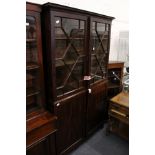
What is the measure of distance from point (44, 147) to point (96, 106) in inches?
41.3

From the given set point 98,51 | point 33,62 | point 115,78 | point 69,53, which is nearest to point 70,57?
point 69,53

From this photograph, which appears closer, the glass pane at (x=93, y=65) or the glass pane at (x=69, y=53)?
the glass pane at (x=69, y=53)

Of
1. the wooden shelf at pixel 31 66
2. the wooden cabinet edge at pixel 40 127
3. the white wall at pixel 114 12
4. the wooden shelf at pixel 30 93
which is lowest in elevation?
the wooden cabinet edge at pixel 40 127

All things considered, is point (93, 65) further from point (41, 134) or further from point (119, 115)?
point (41, 134)

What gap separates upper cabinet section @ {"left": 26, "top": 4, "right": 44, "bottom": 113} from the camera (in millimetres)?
1398

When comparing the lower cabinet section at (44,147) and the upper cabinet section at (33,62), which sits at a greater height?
the upper cabinet section at (33,62)

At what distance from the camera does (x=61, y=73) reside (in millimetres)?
1774

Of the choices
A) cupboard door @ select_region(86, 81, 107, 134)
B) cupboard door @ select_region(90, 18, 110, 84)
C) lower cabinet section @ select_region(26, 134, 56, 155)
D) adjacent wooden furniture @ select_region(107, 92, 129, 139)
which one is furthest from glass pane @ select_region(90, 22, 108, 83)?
lower cabinet section @ select_region(26, 134, 56, 155)

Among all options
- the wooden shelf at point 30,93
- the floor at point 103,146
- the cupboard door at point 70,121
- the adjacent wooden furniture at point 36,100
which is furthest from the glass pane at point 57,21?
the floor at point 103,146

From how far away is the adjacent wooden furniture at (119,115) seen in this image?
219cm

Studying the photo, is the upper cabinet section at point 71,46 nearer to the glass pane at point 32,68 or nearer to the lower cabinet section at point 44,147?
the glass pane at point 32,68

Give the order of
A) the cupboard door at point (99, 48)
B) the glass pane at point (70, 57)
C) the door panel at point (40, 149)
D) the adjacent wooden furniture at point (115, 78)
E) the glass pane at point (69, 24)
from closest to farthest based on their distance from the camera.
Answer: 1. the door panel at point (40, 149)
2. the glass pane at point (69, 24)
3. the glass pane at point (70, 57)
4. the cupboard door at point (99, 48)
5. the adjacent wooden furniture at point (115, 78)
